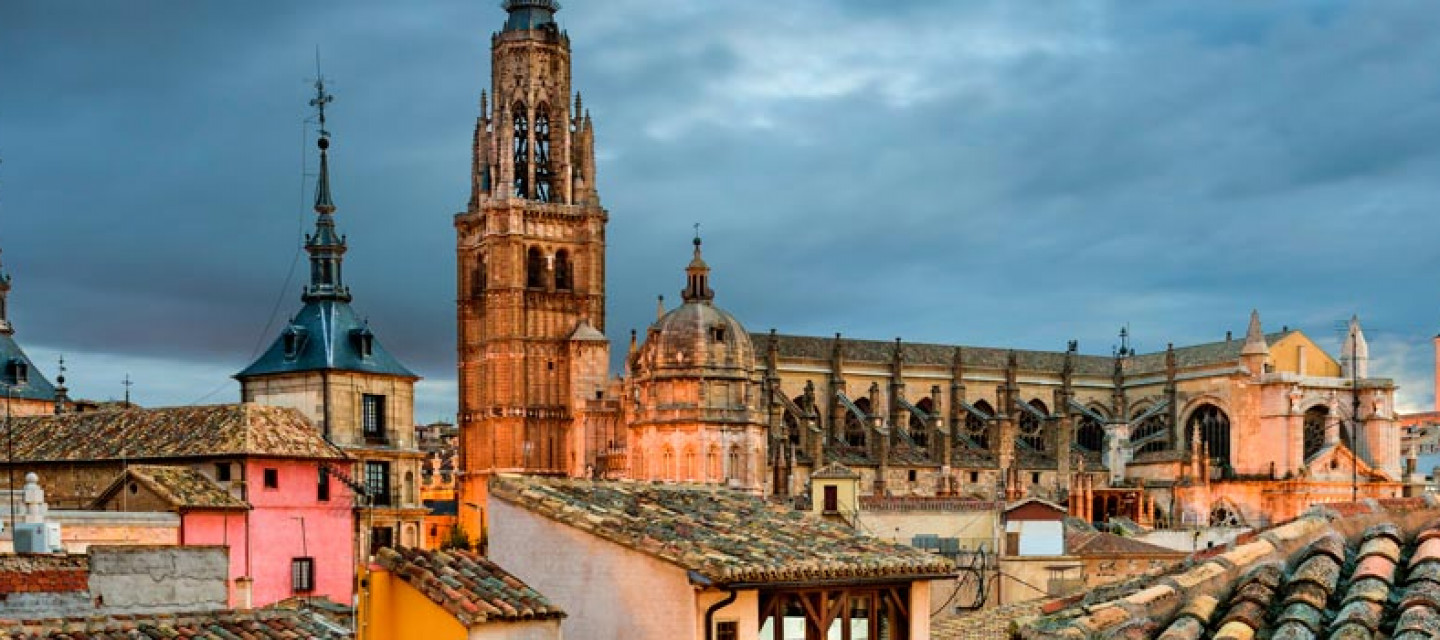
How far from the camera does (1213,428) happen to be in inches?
3359

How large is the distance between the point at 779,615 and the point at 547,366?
6504 cm

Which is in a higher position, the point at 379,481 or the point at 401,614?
the point at 401,614

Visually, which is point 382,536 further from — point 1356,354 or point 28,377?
point 1356,354

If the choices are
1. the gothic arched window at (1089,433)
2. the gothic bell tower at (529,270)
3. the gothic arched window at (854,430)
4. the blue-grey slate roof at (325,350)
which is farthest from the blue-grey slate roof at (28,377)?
the gothic arched window at (1089,433)

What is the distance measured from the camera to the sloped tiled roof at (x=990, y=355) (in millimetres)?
80875

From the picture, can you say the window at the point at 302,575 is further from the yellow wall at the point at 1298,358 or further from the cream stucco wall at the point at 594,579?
the yellow wall at the point at 1298,358

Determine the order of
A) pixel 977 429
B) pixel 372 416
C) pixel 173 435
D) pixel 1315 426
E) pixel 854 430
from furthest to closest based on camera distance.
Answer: pixel 1315 426
pixel 977 429
pixel 854 430
pixel 372 416
pixel 173 435

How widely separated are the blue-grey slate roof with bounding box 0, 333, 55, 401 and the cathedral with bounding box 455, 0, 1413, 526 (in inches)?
866

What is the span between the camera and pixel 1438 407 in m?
114

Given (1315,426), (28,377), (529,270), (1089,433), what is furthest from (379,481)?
(1315,426)

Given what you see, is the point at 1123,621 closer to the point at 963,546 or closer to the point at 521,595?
the point at 521,595

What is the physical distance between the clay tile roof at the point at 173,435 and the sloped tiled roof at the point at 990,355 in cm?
4242

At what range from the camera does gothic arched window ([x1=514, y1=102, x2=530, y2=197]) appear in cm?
8319

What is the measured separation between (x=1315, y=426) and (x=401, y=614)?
78.3 m
